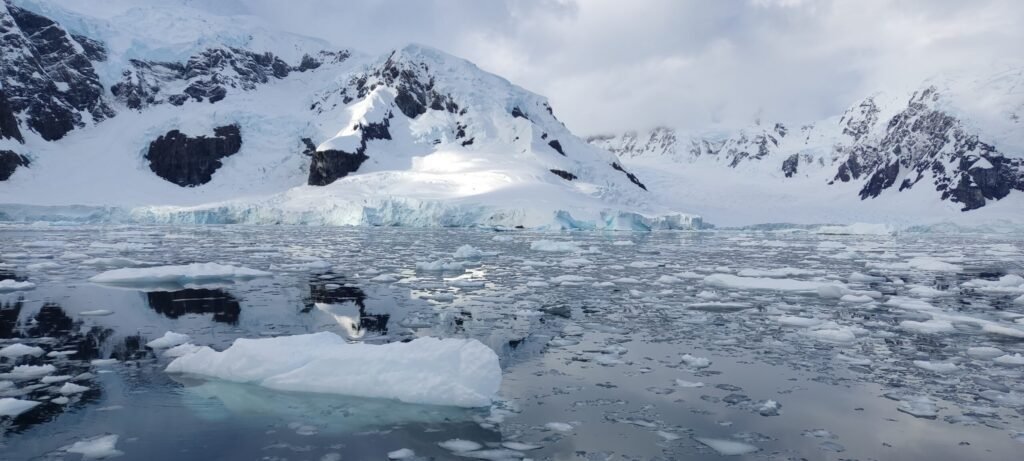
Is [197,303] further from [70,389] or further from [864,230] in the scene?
[864,230]

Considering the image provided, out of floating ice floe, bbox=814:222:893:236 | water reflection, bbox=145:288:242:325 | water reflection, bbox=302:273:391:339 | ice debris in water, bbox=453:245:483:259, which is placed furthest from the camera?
floating ice floe, bbox=814:222:893:236

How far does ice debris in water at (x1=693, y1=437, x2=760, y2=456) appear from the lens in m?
4.44

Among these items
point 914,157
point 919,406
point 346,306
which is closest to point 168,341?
point 346,306

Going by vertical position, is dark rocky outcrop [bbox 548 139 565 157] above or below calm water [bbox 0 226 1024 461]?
above

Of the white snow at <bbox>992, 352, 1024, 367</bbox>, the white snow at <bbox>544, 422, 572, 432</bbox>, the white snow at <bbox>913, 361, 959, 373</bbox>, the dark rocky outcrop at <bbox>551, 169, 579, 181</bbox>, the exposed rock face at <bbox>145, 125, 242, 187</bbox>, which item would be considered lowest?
the white snow at <bbox>544, 422, 572, 432</bbox>

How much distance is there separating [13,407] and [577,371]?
17.3 ft

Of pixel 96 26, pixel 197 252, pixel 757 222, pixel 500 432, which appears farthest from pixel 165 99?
pixel 500 432

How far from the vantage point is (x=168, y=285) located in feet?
45.1

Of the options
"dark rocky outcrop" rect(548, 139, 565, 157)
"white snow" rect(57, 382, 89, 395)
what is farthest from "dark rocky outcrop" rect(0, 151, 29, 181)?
"white snow" rect(57, 382, 89, 395)

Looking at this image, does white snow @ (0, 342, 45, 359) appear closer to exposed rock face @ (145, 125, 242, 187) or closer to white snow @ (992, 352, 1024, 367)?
white snow @ (992, 352, 1024, 367)

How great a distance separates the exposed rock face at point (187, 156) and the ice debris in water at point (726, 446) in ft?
282

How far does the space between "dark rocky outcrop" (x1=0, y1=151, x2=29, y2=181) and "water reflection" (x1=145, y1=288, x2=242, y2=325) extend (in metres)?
75.3

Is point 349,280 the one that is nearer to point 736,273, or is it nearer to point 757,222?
point 736,273

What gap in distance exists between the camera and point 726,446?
4.56m
